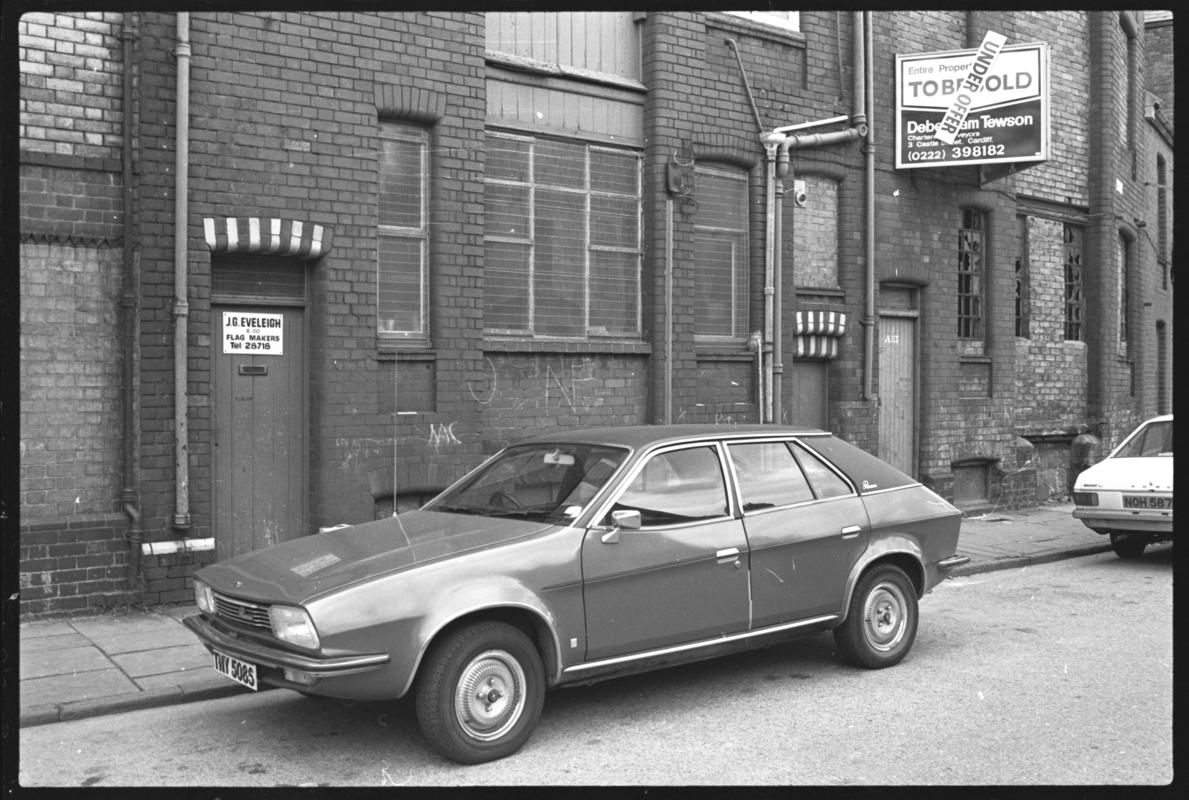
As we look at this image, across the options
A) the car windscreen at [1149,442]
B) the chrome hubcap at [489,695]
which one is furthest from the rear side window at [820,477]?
the car windscreen at [1149,442]

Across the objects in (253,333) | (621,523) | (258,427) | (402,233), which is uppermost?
(402,233)

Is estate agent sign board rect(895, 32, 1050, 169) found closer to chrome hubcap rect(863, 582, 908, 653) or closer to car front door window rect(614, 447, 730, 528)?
chrome hubcap rect(863, 582, 908, 653)

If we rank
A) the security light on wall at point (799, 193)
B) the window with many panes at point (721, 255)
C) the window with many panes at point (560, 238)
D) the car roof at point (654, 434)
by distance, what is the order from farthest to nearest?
the security light on wall at point (799, 193)
the window with many panes at point (721, 255)
the window with many panes at point (560, 238)
the car roof at point (654, 434)

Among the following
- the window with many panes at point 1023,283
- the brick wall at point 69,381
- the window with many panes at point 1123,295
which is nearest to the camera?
the brick wall at point 69,381

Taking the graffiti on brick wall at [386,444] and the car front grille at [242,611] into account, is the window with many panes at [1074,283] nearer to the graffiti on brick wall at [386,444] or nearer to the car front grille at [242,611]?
the graffiti on brick wall at [386,444]

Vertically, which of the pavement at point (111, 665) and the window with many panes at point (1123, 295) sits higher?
the window with many panes at point (1123, 295)

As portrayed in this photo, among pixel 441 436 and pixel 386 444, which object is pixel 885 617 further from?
pixel 386 444

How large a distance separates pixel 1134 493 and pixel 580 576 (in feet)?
25.6

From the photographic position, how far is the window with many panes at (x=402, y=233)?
33.2ft

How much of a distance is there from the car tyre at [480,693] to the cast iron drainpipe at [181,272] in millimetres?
4303

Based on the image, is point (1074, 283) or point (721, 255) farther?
point (1074, 283)

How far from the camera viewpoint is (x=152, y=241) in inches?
343

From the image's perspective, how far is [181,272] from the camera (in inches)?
343

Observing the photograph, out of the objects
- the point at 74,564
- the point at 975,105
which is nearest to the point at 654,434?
the point at 74,564
